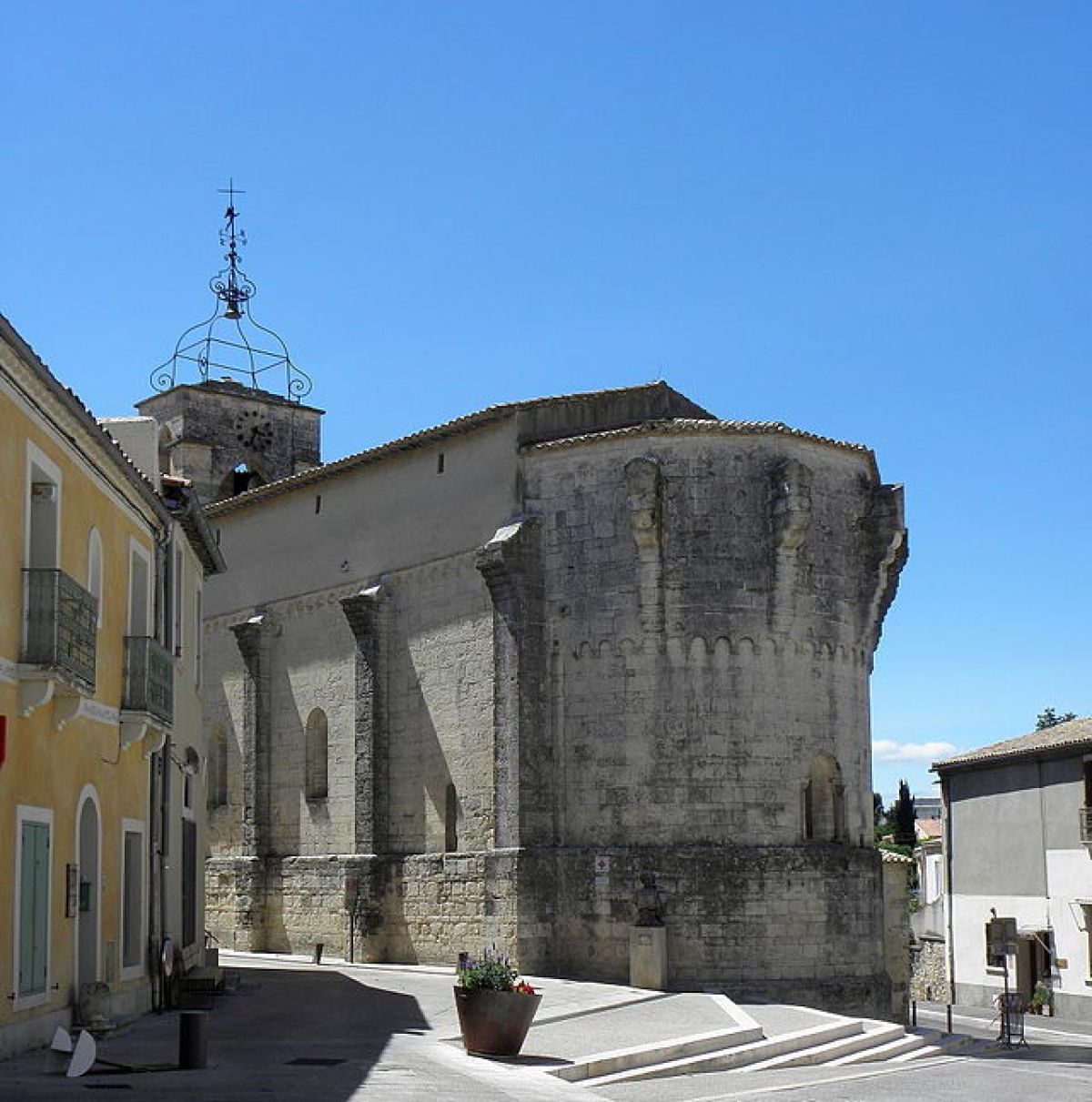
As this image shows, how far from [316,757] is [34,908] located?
725 inches

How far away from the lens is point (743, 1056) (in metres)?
19.7

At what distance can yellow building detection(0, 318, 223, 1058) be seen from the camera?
1498cm

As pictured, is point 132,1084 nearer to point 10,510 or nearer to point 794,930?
point 10,510

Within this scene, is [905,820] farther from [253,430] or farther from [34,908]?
[34,908]

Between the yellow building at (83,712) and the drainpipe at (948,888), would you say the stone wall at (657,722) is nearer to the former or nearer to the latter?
the yellow building at (83,712)

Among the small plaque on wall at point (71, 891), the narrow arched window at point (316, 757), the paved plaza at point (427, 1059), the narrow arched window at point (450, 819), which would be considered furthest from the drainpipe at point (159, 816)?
the narrow arched window at point (316, 757)

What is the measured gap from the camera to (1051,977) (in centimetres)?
3897

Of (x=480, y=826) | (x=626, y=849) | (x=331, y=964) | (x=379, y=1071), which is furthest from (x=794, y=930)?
(x=379, y=1071)

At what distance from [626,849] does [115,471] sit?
1228 cm

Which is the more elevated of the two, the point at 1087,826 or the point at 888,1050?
the point at 1087,826

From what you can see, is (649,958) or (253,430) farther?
(253,430)

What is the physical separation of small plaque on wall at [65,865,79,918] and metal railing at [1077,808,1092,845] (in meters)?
27.8

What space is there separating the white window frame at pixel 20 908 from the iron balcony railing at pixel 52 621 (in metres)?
1.38

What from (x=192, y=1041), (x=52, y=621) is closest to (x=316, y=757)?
(x=52, y=621)
